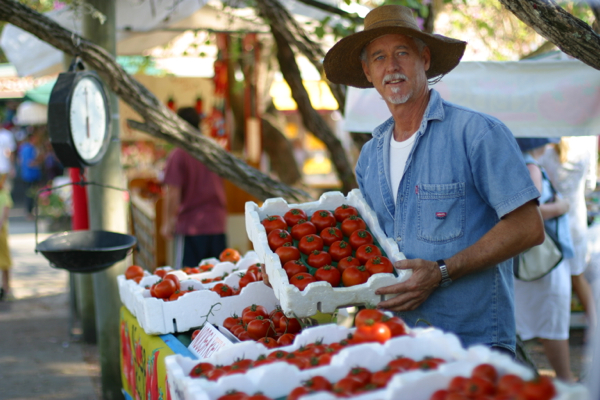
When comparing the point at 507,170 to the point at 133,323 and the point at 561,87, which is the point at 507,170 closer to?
the point at 561,87

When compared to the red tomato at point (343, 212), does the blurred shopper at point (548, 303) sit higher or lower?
lower

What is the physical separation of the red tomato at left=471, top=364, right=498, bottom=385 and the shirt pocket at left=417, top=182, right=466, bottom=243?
858mm

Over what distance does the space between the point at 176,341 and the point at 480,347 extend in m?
1.50

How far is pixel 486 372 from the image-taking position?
4.73ft

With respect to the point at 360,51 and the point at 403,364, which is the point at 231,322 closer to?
the point at 403,364

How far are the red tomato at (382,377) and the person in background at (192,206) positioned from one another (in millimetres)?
4366

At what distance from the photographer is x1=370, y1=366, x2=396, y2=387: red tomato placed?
1.57 meters

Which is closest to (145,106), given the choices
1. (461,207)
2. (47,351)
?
(461,207)

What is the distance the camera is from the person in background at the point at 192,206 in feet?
18.9

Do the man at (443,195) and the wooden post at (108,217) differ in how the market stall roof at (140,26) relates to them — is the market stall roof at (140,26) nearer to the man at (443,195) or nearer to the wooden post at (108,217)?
the wooden post at (108,217)

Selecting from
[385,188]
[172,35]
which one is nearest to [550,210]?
[385,188]

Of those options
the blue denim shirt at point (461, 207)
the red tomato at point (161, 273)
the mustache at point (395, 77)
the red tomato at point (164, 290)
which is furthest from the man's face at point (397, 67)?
the red tomato at point (161, 273)

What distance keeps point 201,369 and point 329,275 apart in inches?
24.6

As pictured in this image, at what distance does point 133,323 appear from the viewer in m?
3.09
